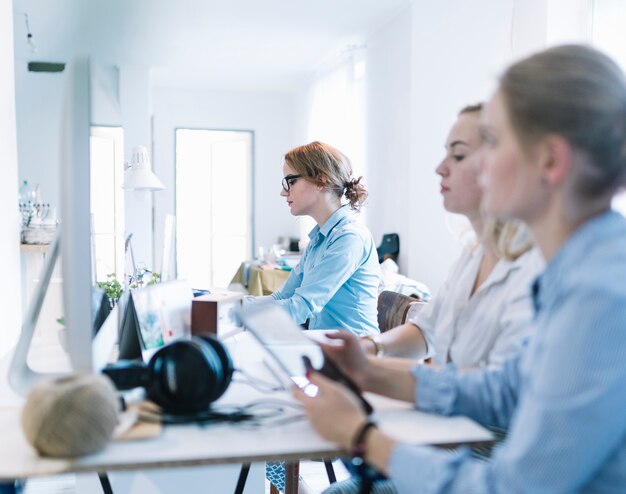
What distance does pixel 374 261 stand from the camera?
2590 millimetres

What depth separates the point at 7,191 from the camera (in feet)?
10.6

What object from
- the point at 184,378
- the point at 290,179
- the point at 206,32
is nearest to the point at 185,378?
the point at 184,378

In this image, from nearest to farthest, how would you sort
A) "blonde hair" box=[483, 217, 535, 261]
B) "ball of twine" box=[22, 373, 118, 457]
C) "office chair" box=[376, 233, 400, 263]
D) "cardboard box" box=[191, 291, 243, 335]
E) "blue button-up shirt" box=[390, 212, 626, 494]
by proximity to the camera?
"blue button-up shirt" box=[390, 212, 626, 494] → "ball of twine" box=[22, 373, 118, 457] → "blonde hair" box=[483, 217, 535, 261] → "cardboard box" box=[191, 291, 243, 335] → "office chair" box=[376, 233, 400, 263]

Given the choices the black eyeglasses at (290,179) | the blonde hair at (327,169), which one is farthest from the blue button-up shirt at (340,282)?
the black eyeglasses at (290,179)

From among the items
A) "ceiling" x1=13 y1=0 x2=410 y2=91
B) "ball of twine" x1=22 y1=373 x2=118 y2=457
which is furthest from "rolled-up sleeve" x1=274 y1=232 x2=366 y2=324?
"ceiling" x1=13 y1=0 x2=410 y2=91

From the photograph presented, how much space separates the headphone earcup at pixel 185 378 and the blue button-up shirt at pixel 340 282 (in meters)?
1.17

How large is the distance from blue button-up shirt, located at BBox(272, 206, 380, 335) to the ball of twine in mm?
1361

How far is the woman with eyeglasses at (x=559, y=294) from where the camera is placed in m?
0.79

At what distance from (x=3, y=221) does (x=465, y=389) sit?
2.70 m

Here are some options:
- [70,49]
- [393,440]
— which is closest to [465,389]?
[393,440]

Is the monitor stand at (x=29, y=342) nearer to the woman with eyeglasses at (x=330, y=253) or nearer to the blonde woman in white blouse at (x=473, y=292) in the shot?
the blonde woman in white blouse at (x=473, y=292)

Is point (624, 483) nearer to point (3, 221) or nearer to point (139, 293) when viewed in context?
point (139, 293)

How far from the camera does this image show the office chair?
5361 millimetres

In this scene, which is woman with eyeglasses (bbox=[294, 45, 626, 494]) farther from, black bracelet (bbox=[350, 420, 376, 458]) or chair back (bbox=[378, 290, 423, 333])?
chair back (bbox=[378, 290, 423, 333])
